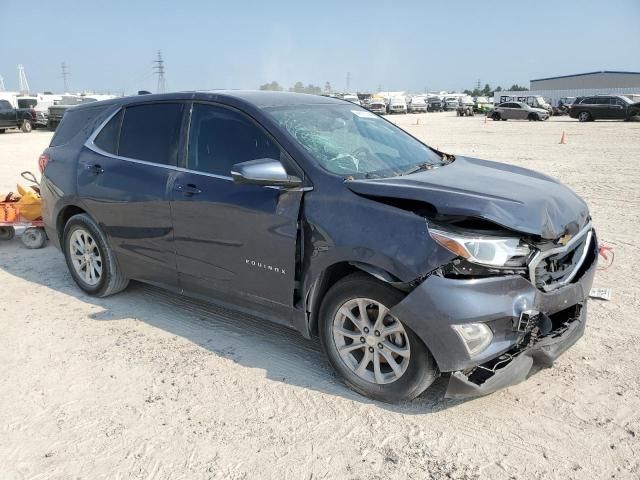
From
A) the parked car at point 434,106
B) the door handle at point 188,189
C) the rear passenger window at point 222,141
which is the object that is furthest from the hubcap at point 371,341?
the parked car at point 434,106

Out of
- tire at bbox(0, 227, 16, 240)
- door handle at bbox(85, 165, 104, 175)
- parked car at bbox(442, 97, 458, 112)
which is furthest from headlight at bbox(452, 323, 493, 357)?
parked car at bbox(442, 97, 458, 112)

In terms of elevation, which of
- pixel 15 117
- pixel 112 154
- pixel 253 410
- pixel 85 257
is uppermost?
pixel 112 154

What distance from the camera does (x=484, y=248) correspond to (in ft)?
9.51

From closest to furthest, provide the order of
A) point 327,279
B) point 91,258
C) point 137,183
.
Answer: point 327,279
point 137,183
point 91,258

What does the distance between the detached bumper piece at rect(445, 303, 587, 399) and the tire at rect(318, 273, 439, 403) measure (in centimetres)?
19

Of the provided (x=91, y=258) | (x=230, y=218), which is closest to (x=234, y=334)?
(x=230, y=218)

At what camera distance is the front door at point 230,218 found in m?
3.53

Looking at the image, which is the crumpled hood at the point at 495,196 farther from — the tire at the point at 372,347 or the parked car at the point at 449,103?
the parked car at the point at 449,103

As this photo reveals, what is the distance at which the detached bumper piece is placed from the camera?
2.95 metres

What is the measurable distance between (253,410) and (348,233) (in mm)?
1211

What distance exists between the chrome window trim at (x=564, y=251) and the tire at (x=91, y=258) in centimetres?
349

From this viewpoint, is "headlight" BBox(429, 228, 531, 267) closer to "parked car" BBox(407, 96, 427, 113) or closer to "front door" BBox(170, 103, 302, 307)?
"front door" BBox(170, 103, 302, 307)

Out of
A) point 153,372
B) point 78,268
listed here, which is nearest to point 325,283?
point 153,372

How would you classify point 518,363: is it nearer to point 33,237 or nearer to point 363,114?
point 363,114
